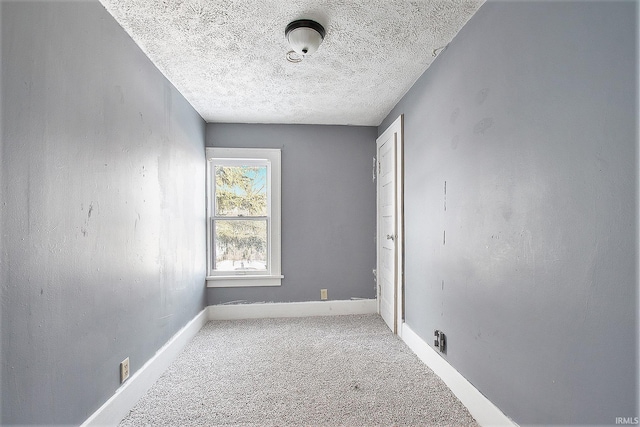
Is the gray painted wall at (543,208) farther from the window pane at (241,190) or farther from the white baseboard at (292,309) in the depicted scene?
the window pane at (241,190)

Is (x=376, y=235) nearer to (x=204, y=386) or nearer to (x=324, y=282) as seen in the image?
(x=324, y=282)

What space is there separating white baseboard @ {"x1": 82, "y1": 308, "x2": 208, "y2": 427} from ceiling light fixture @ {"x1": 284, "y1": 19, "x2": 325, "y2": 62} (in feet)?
7.31

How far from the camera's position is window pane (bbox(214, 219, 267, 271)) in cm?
370

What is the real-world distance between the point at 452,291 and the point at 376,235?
1775 mm

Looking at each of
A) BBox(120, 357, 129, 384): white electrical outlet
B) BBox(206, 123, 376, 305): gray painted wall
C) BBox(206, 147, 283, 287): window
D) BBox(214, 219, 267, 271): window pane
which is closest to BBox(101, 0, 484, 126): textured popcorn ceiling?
BBox(206, 123, 376, 305): gray painted wall

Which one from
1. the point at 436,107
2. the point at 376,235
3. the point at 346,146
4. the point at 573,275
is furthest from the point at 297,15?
the point at 376,235

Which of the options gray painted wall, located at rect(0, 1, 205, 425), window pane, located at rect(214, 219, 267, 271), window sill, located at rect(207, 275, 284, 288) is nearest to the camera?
gray painted wall, located at rect(0, 1, 205, 425)

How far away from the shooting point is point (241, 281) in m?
3.63

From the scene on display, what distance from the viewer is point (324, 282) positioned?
3.75 metres

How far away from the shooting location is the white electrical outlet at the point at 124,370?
5.96 feet

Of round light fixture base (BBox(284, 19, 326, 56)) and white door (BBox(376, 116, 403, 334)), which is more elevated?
round light fixture base (BBox(284, 19, 326, 56))

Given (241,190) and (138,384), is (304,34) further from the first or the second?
(138,384)

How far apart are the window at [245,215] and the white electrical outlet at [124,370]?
177 centimetres

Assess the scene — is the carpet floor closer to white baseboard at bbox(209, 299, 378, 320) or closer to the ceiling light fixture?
white baseboard at bbox(209, 299, 378, 320)
